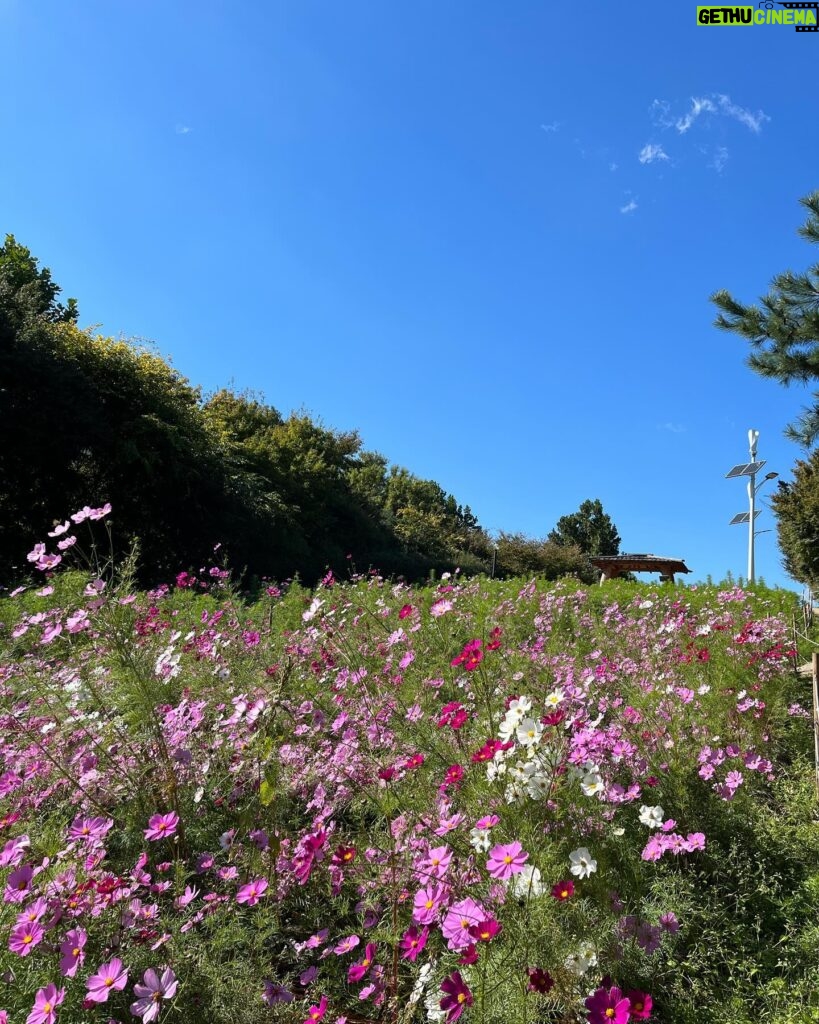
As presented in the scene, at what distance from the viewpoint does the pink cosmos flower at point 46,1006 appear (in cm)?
106

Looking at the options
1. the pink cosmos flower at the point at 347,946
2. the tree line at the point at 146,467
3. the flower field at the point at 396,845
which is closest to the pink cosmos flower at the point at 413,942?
the flower field at the point at 396,845

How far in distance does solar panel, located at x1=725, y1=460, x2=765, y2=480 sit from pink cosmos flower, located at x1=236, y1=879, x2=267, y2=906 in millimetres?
16609

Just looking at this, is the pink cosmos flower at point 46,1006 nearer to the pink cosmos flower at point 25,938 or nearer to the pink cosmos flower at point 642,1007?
the pink cosmos flower at point 25,938

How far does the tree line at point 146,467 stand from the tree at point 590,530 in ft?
79.1

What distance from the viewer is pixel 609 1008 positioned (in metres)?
0.95

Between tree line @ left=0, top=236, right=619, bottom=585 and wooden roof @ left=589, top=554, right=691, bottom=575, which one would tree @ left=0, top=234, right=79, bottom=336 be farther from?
wooden roof @ left=589, top=554, right=691, bottom=575

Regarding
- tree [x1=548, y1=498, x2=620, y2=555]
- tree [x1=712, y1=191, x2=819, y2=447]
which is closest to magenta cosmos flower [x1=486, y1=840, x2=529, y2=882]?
tree [x1=712, y1=191, x2=819, y2=447]

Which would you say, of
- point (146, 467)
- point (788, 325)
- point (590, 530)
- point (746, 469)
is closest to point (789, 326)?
point (788, 325)

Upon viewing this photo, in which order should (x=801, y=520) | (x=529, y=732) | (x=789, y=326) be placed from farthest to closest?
(x=801, y=520), (x=789, y=326), (x=529, y=732)

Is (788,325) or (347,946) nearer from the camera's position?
(347,946)

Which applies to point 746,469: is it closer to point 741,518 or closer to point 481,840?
point 741,518

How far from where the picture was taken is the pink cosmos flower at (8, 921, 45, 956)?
1181 millimetres

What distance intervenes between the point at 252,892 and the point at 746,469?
1673cm

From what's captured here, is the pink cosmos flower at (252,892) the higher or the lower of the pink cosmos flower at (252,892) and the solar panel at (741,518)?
the lower
